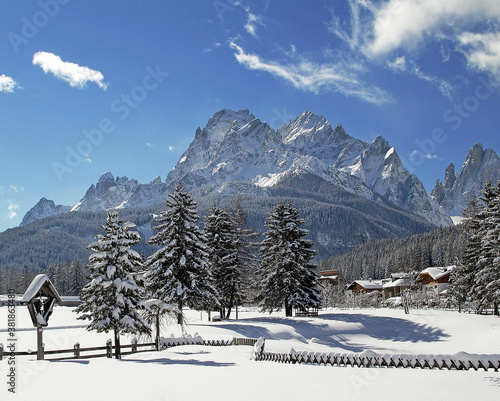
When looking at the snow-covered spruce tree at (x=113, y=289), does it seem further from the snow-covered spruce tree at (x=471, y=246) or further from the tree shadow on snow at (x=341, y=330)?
the snow-covered spruce tree at (x=471, y=246)

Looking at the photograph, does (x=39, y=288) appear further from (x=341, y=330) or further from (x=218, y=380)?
(x=341, y=330)

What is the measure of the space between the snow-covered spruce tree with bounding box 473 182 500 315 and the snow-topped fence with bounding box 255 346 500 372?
80.3 ft

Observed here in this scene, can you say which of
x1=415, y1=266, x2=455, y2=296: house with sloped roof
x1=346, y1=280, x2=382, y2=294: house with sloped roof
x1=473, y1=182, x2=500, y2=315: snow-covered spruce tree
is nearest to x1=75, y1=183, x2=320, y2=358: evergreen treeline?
x1=473, y1=182, x2=500, y2=315: snow-covered spruce tree

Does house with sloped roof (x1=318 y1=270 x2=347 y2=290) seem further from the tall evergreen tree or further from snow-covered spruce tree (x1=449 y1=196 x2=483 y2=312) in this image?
snow-covered spruce tree (x1=449 y1=196 x2=483 y2=312)

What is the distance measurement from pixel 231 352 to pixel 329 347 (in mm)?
12001

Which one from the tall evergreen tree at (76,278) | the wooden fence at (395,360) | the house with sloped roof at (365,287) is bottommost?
the house with sloped roof at (365,287)

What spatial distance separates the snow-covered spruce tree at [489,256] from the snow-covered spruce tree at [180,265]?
27197 millimetres

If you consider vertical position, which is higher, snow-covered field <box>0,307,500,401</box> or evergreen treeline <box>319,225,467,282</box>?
evergreen treeline <box>319,225,467,282</box>

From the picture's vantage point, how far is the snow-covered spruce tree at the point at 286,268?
156ft

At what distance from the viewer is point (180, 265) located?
37.8 meters

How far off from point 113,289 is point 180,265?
13843 millimetres

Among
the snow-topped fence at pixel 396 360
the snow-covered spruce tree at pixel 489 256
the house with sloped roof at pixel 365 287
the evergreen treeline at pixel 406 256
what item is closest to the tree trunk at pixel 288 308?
the snow-covered spruce tree at pixel 489 256

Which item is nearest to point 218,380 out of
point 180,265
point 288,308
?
point 180,265

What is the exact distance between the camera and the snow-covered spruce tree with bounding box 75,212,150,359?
23.6m
